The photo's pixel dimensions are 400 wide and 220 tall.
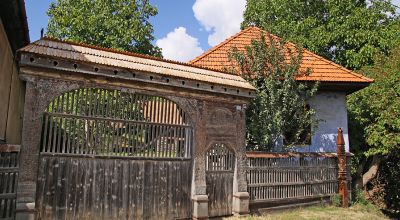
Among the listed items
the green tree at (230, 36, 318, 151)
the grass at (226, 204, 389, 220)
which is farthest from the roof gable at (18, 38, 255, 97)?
the grass at (226, 204, 389, 220)

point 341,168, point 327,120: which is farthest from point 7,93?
point 327,120

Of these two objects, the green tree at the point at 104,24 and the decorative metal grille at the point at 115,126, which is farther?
the green tree at the point at 104,24

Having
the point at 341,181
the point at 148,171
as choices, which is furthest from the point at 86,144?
the point at 341,181

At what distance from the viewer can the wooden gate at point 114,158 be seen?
250 inches

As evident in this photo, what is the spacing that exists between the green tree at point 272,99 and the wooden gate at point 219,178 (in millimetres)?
2042

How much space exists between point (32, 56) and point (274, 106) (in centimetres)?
696

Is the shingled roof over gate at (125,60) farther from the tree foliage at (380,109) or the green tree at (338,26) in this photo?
the green tree at (338,26)

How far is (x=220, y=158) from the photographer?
8.50 metres

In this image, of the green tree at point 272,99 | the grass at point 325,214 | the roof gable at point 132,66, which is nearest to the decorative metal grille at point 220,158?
the grass at point 325,214

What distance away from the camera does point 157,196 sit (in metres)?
7.44

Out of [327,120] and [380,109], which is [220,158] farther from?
[380,109]

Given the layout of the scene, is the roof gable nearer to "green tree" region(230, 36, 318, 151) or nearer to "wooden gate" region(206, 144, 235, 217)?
"wooden gate" region(206, 144, 235, 217)

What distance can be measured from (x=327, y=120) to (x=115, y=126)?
856 centimetres

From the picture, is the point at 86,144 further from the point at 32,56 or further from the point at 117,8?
the point at 117,8
